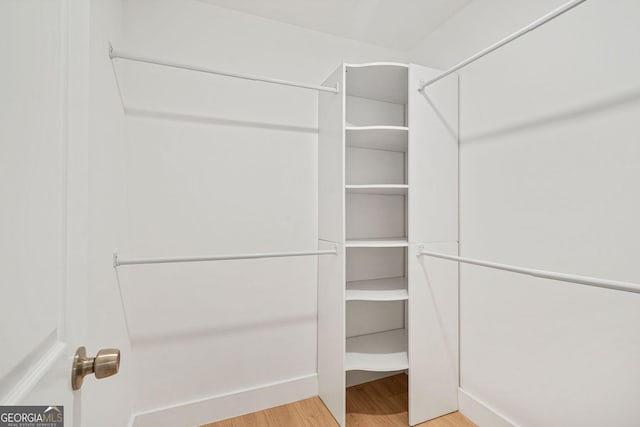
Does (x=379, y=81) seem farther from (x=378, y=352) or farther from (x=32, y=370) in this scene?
(x=32, y=370)

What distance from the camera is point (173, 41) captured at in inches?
65.1

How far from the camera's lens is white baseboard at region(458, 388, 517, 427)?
1.56 metres

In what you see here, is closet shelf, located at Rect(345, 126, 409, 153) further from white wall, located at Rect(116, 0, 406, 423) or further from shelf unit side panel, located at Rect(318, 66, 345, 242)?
white wall, located at Rect(116, 0, 406, 423)

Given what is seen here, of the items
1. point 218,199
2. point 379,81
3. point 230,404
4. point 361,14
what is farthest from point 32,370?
point 361,14

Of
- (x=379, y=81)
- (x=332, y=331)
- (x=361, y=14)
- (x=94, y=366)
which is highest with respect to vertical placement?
(x=361, y=14)

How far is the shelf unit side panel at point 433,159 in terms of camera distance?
169 cm

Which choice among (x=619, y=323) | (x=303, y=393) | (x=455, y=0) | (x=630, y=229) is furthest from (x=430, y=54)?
(x=303, y=393)

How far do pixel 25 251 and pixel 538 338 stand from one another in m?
1.88

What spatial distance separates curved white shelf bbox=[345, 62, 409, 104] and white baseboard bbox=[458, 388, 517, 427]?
1987mm

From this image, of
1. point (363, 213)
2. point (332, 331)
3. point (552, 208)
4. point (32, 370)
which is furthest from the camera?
point (363, 213)

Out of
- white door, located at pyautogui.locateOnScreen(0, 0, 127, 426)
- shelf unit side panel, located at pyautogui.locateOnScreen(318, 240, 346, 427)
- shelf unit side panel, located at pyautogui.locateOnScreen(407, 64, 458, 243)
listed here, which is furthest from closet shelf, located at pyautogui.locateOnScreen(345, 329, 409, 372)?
white door, located at pyautogui.locateOnScreen(0, 0, 127, 426)

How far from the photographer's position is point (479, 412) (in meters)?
1.67

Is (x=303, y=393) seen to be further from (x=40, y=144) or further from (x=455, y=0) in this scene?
(x=455, y=0)

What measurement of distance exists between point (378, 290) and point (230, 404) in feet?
3.74
